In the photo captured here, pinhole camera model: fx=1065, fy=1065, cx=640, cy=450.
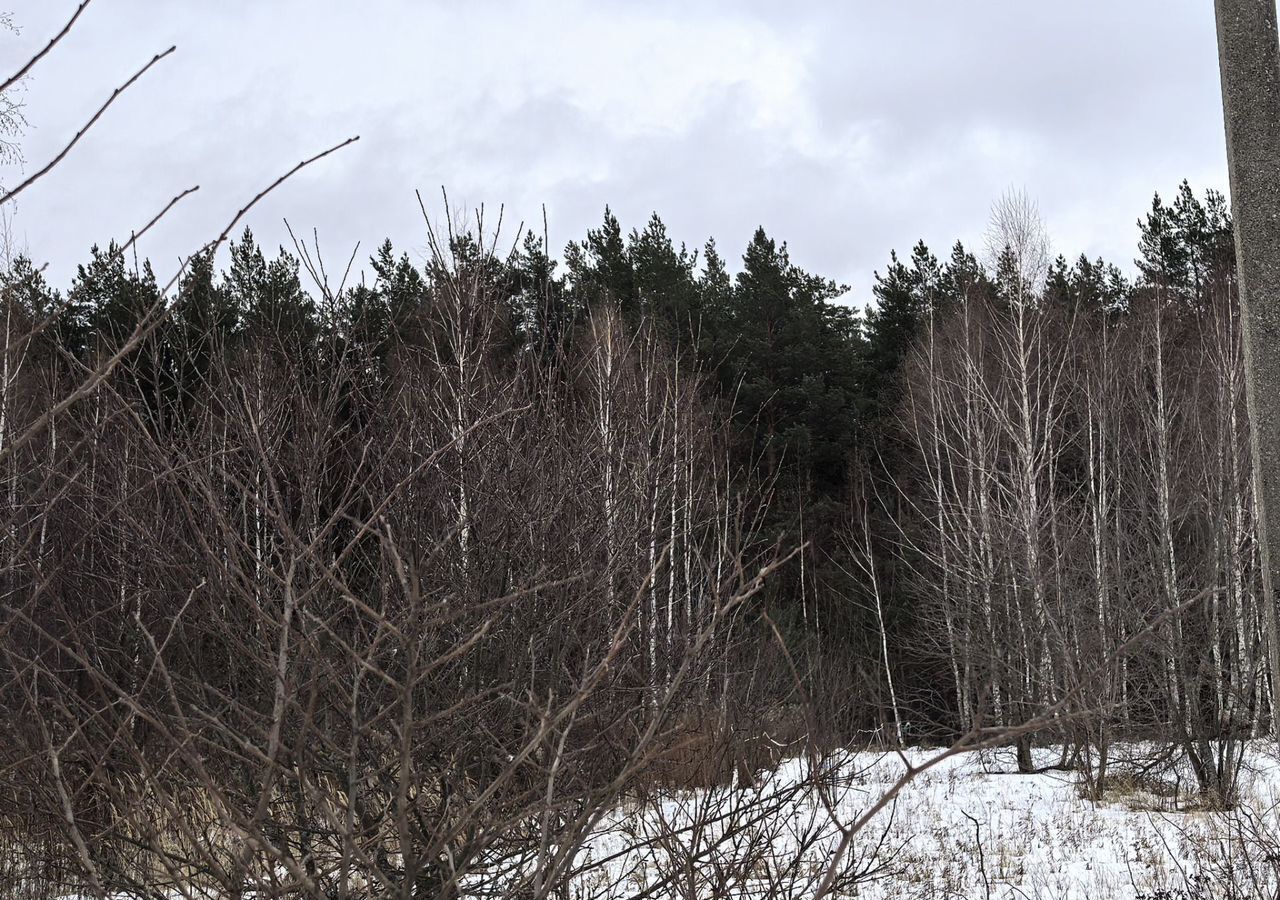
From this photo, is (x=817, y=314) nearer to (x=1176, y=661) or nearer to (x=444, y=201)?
(x=1176, y=661)

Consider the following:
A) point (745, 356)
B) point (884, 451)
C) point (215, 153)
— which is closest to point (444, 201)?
point (215, 153)

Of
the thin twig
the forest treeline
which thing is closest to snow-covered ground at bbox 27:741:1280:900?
the forest treeline

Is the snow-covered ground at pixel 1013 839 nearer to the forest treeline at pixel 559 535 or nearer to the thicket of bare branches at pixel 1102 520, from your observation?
the forest treeline at pixel 559 535

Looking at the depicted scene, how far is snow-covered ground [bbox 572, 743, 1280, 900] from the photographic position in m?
4.72

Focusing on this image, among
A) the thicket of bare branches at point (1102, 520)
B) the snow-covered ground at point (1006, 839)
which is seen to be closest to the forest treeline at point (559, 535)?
the thicket of bare branches at point (1102, 520)

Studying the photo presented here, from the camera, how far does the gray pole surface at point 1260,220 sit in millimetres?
2566

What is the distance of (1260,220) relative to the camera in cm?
270

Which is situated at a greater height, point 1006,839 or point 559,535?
point 559,535

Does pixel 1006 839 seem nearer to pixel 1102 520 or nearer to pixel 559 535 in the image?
pixel 559 535

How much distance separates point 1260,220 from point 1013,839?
19.4 feet

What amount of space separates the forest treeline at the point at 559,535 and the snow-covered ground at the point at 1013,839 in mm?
467

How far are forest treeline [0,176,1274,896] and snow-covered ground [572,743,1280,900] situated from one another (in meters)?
0.47

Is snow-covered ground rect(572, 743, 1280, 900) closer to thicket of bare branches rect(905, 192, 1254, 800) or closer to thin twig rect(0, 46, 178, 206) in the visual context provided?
thicket of bare branches rect(905, 192, 1254, 800)

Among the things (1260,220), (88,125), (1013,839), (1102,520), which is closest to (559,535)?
(1260,220)
